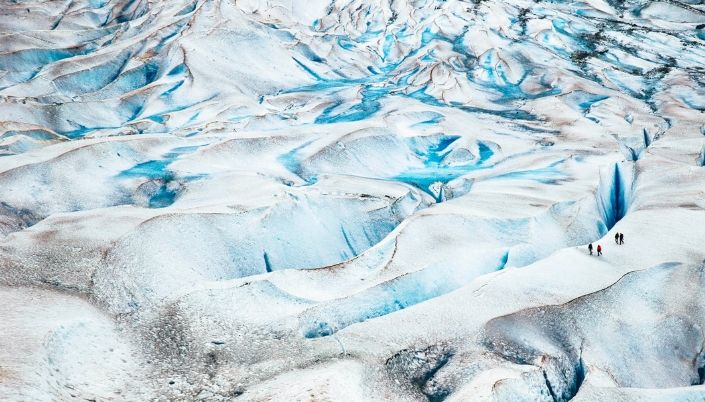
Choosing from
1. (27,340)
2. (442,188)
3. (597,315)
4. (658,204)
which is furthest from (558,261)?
(27,340)

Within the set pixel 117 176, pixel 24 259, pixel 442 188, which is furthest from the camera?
pixel 442 188

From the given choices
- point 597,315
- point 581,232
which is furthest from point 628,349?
point 581,232

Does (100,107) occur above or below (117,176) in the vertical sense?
below

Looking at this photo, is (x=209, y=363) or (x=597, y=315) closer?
(x=209, y=363)

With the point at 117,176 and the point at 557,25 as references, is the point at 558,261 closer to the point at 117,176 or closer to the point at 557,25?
the point at 117,176

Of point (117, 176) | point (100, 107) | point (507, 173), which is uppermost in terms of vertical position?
point (507, 173)

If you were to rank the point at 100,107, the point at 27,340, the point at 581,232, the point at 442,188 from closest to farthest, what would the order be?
the point at 27,340 < the point at 581,232 < the point at 442,188 < the point at 100,107
